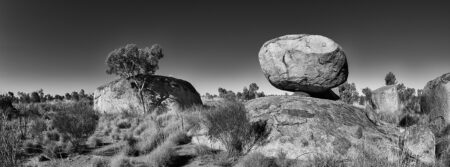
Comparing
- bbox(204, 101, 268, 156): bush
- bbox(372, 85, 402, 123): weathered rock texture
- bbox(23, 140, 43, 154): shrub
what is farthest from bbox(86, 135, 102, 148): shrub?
bbox(372, 85, 402, 123): weathered rock texture

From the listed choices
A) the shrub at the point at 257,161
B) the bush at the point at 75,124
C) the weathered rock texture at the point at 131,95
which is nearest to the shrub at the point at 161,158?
the shrub at the point at 257,161

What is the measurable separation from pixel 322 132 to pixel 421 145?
203cm

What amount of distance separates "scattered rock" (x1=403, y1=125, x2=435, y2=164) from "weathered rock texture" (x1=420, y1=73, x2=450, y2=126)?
5379 millimetres

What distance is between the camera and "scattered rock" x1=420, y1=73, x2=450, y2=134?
9202 mm

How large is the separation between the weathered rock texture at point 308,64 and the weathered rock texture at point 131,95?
1260 cm

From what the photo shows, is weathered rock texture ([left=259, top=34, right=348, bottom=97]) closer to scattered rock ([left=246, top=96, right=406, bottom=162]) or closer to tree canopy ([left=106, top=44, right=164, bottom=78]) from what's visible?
scattered rock ([left=246, top=96, right=406, bottom=162])

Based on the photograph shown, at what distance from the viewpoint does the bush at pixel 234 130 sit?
6.57 meters

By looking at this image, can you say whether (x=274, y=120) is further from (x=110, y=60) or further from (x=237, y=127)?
(x=110, y=60)

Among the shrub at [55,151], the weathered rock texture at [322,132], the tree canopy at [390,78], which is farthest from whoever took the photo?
the tree canopy at [390,78]

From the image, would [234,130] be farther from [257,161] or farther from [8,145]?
[8,145]

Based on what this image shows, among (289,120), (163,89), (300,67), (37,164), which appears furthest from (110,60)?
(289,120)

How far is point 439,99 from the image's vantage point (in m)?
9.70

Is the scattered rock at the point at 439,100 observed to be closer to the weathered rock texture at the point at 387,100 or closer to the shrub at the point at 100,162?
the weathered rock texture at the point at 387,100

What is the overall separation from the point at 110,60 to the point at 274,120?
715 inches
